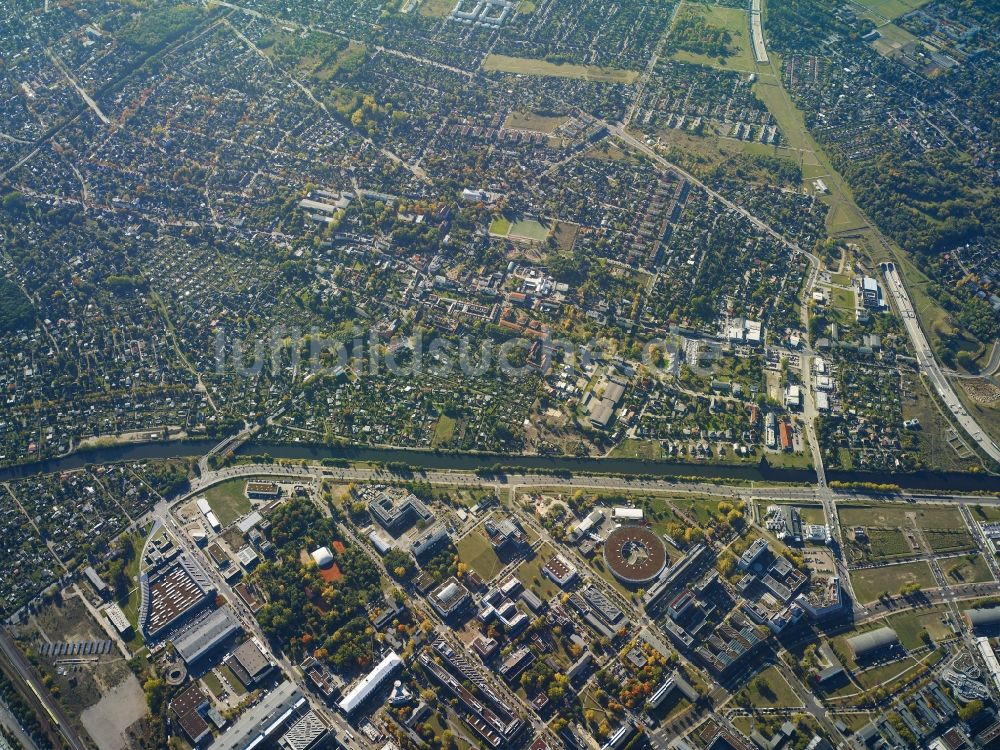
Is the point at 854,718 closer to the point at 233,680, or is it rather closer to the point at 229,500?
the point at 233,680

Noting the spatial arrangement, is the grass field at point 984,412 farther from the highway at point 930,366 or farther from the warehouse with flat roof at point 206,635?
the warehouse with flat roof at point 206,635

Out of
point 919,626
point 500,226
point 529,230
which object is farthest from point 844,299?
point 500,226

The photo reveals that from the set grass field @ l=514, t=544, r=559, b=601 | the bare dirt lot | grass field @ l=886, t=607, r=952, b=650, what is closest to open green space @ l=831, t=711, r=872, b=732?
grass field @ l=886, t=607, r=952, b=650

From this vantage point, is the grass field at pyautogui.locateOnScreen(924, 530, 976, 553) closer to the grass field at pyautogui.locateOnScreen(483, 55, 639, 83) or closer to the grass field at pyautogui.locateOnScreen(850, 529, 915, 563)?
the grass field at pyautogui.locateOnScreen(850, 529, 915, 563)

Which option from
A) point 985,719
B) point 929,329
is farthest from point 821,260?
point 985,719

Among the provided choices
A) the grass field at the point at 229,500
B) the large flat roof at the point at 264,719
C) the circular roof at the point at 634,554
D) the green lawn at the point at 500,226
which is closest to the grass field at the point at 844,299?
the circular roof at the point at 634,554
